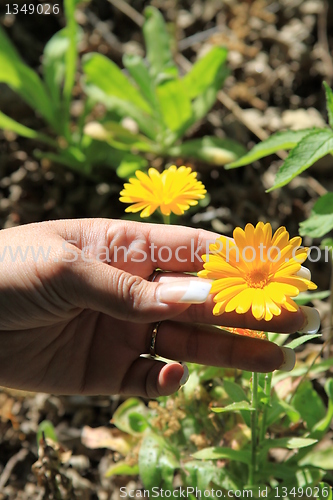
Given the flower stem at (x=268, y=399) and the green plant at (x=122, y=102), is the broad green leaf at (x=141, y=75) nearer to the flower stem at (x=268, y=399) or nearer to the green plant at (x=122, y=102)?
the green plant at (x=122, y=102)

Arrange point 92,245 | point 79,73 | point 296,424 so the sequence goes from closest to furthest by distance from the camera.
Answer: point 92,245, point 296,424, point 79,73

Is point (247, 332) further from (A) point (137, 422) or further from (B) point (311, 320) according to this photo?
(A) point (137, 422)

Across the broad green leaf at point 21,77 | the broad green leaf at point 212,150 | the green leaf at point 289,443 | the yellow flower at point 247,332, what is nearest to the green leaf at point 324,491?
the green leaf at point 289,443

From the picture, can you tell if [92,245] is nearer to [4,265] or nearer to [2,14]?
[4,265]

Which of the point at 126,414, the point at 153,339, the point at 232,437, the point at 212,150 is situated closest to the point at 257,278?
the point at 153,339

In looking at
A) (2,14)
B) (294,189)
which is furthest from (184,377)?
(2,14)

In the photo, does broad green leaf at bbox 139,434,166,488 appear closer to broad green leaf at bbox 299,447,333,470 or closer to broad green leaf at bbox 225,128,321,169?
broad green leaf at bbox 299,447,333,470

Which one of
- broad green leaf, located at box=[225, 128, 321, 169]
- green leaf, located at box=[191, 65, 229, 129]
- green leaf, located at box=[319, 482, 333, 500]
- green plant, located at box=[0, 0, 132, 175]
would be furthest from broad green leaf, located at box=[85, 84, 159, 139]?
green leaf, located at box=[319, 482, 333, 500]
